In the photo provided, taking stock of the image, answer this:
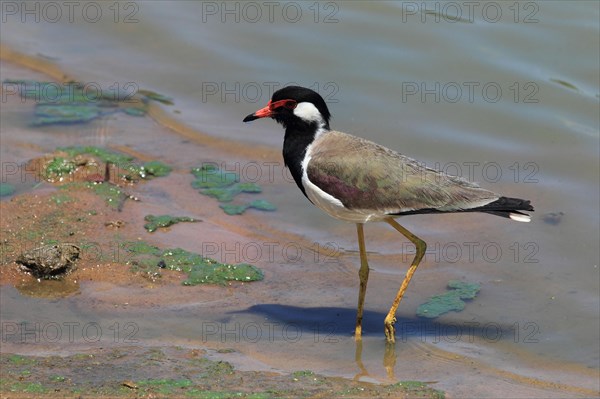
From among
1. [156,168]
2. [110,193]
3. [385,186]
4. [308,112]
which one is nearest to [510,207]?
[385,186]

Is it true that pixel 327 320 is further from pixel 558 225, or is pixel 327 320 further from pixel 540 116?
pixel 540 116

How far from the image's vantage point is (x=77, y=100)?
12156 millimetres

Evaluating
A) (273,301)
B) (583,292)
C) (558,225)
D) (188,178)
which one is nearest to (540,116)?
(558,225)

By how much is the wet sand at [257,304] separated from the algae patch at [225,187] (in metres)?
0.14

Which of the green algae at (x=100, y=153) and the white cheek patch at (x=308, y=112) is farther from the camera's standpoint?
the green algae at (x=100, y=153)

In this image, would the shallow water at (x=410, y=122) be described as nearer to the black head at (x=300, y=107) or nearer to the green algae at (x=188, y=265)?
the green algae at (x=188, y=265)

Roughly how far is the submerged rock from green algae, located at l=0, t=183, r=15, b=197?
64.1 inches

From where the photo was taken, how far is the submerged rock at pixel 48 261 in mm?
7680

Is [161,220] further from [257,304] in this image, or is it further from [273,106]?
[273,106]

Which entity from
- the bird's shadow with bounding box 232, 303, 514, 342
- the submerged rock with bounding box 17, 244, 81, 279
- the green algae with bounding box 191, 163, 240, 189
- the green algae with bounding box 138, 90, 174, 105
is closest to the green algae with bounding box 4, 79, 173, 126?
the green algae with bounding box 138, 90, 174, 105

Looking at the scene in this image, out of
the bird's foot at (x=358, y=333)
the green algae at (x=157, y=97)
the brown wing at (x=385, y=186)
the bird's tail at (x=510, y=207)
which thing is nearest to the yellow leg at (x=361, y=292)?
the bird's foot at (x=358, y=333)

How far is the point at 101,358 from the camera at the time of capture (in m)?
6.49

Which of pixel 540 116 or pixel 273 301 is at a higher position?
pixel 540 116

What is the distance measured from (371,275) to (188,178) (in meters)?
2.54
